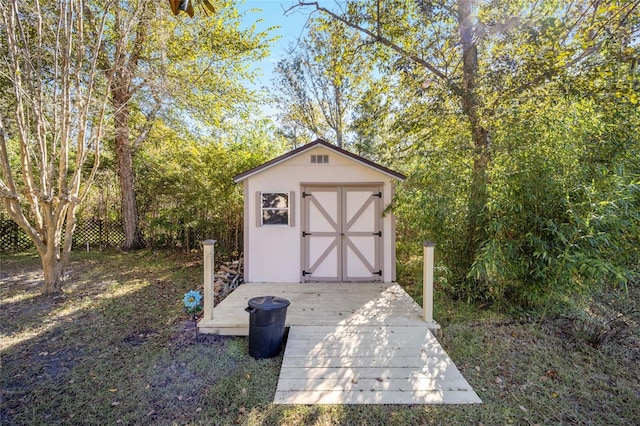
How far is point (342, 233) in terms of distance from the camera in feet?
18.9

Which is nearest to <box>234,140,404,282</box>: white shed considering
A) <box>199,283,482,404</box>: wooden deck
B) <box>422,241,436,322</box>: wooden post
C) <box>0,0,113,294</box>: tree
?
<box>199,283,482,404</box>: wooden deck

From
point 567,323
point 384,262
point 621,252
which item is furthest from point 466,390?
point 384,262

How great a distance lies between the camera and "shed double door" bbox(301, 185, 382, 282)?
5.74 m

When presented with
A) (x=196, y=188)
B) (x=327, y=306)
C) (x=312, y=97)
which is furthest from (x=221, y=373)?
(x=312, y=97)

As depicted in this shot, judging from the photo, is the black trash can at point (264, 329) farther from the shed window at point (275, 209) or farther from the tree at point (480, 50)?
the tree at point (480, 50)

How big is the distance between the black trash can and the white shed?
2422mm

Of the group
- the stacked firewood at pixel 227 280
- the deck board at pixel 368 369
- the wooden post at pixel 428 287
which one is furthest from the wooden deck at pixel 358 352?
the stacked firewood at pixel 227 280

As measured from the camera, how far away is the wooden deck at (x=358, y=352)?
8.80 feet

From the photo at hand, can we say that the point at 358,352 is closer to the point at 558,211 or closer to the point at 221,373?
the point at 221,373

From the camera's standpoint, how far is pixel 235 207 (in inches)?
304

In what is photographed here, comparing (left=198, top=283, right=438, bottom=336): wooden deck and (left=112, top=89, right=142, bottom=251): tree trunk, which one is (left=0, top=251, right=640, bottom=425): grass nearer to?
(left=198, top=283, right=438, bottom=336): wooden deck

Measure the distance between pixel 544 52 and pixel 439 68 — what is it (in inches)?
83.8

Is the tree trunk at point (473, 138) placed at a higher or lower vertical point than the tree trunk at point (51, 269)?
higher

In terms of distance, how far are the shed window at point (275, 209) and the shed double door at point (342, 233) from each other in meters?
0.36
